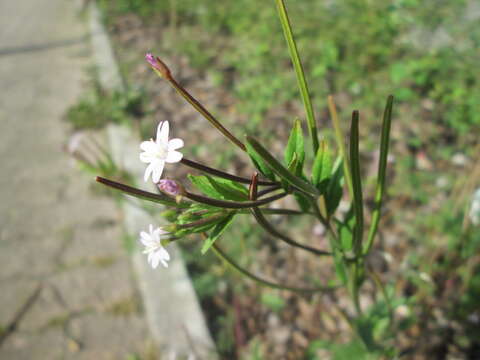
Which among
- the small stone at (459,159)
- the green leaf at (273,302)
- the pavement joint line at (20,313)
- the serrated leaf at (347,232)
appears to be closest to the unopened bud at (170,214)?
the serrated leaf at (347,232)

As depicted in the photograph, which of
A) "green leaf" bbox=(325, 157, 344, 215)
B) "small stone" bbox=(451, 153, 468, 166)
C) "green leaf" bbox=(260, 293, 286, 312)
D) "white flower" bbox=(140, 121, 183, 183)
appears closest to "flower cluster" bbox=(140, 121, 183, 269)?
"white flower" bbox=(140, 121, 183, 183)

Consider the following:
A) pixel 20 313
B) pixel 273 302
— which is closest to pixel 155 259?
pixel 273 302

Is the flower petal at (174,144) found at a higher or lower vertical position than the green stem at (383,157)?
higher

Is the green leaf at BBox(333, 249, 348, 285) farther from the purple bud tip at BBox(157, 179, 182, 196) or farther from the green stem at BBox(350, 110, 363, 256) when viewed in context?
the purple bud tip at BBox(157, 179, 182, 196)

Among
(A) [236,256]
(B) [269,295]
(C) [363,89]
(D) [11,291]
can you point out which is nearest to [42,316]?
(D) [11,291]

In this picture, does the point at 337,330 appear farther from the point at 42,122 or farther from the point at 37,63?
the point at 37,63

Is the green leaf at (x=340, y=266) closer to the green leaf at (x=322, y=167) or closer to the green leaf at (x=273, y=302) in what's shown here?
the green leaf at (x=322, y=167)
